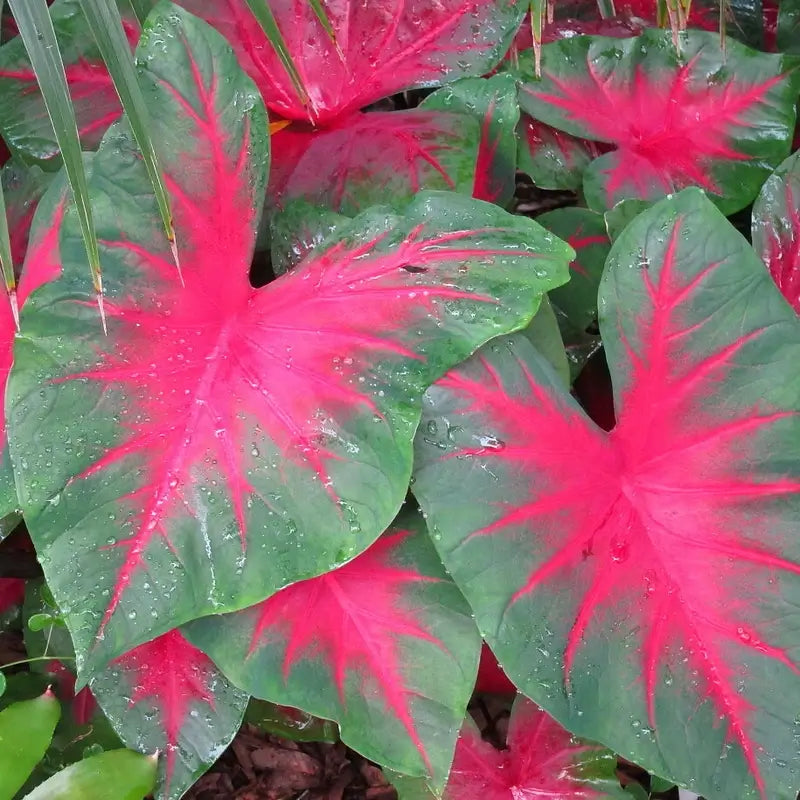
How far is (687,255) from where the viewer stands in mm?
805

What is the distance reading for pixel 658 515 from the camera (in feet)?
2.70

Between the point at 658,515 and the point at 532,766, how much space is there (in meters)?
0.43

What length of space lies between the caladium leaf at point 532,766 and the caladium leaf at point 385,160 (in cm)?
71

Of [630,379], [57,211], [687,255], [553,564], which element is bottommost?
[553,564]

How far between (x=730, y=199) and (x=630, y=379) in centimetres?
47

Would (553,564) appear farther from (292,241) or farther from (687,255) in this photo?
(292,241)

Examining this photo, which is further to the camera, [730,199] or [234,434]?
[730,199]

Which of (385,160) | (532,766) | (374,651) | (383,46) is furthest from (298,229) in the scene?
(532,766)

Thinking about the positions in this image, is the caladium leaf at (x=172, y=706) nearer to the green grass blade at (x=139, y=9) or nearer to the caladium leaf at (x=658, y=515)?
the caladium leaf at (x=658, y=515)

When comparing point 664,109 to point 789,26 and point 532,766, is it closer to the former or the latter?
point 789,26

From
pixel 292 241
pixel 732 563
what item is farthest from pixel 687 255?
pixel 292 241

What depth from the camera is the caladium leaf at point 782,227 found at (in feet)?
3.38

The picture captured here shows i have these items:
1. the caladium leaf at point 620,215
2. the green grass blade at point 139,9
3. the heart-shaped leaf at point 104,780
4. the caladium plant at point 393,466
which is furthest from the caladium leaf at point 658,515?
the green grass blade at point 139,9

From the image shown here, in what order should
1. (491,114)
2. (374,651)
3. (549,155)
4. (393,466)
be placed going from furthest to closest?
(549,155)
(491,114)
(374,651)
(393,466)
